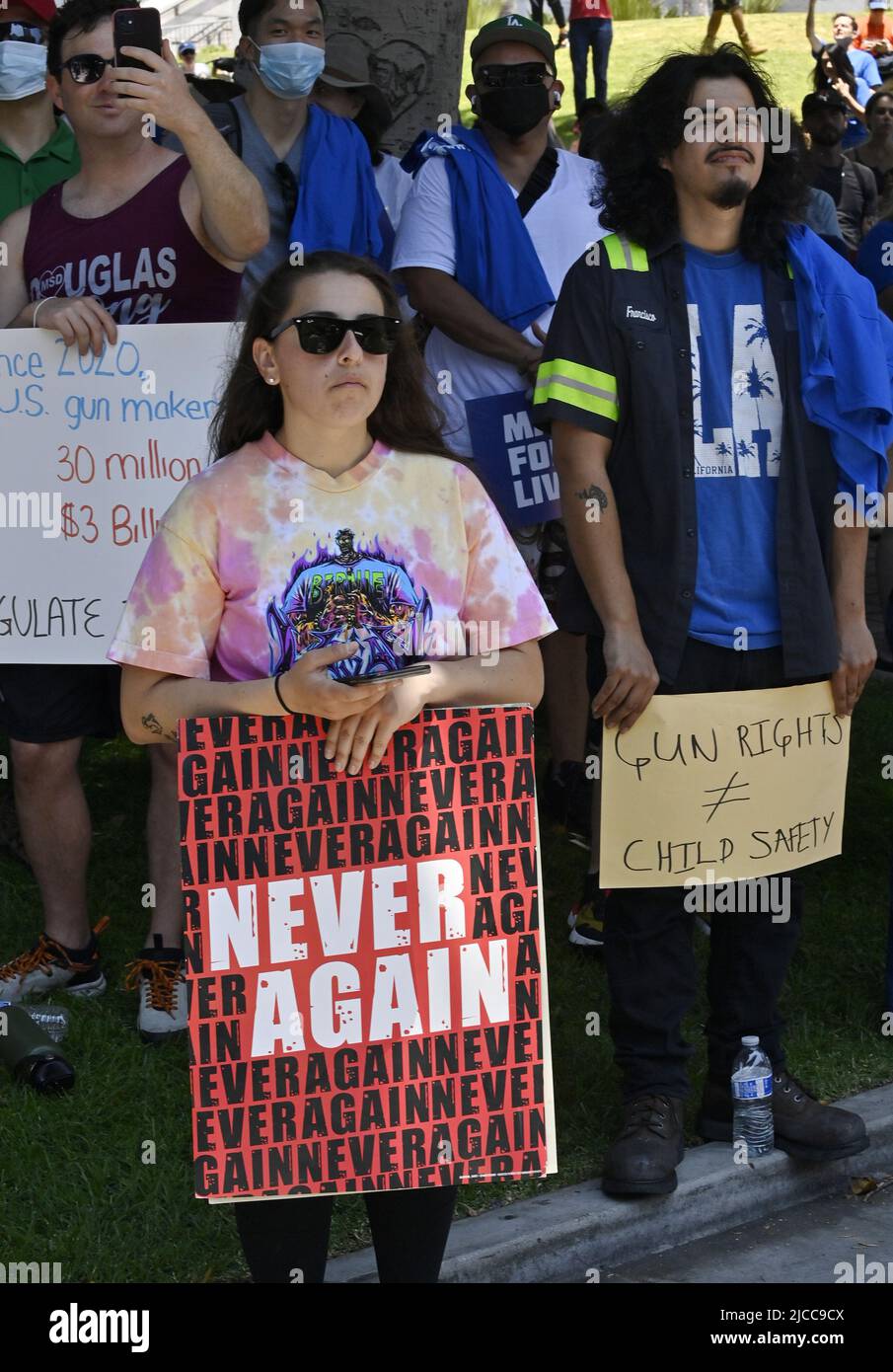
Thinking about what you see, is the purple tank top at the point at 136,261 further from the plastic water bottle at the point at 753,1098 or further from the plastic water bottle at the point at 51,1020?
the plastic water bottle at the point at 753,1098

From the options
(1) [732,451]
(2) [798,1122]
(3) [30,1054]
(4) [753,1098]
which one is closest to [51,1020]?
(3) [30,1054]

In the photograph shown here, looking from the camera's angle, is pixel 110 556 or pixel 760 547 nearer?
pixel 760 547

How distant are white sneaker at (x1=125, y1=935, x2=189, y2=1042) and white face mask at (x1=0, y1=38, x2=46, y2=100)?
7.97 feet

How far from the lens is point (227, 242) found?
14.1ft

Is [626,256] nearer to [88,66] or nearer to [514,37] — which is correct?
[88,66]

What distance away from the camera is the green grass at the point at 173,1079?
367cm

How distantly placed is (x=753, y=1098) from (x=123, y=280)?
249 centimetres

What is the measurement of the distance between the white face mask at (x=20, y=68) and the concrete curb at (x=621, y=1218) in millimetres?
3359

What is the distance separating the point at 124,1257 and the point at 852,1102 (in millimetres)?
1852

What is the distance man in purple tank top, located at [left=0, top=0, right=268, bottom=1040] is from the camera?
428cm

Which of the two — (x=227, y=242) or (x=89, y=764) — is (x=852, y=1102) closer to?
(x=227, y=242)

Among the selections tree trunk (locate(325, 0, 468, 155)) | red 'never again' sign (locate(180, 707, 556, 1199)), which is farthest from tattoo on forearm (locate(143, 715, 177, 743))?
tree trunk (locate(325, 0, 468, 155))

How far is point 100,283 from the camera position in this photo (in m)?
4.46
